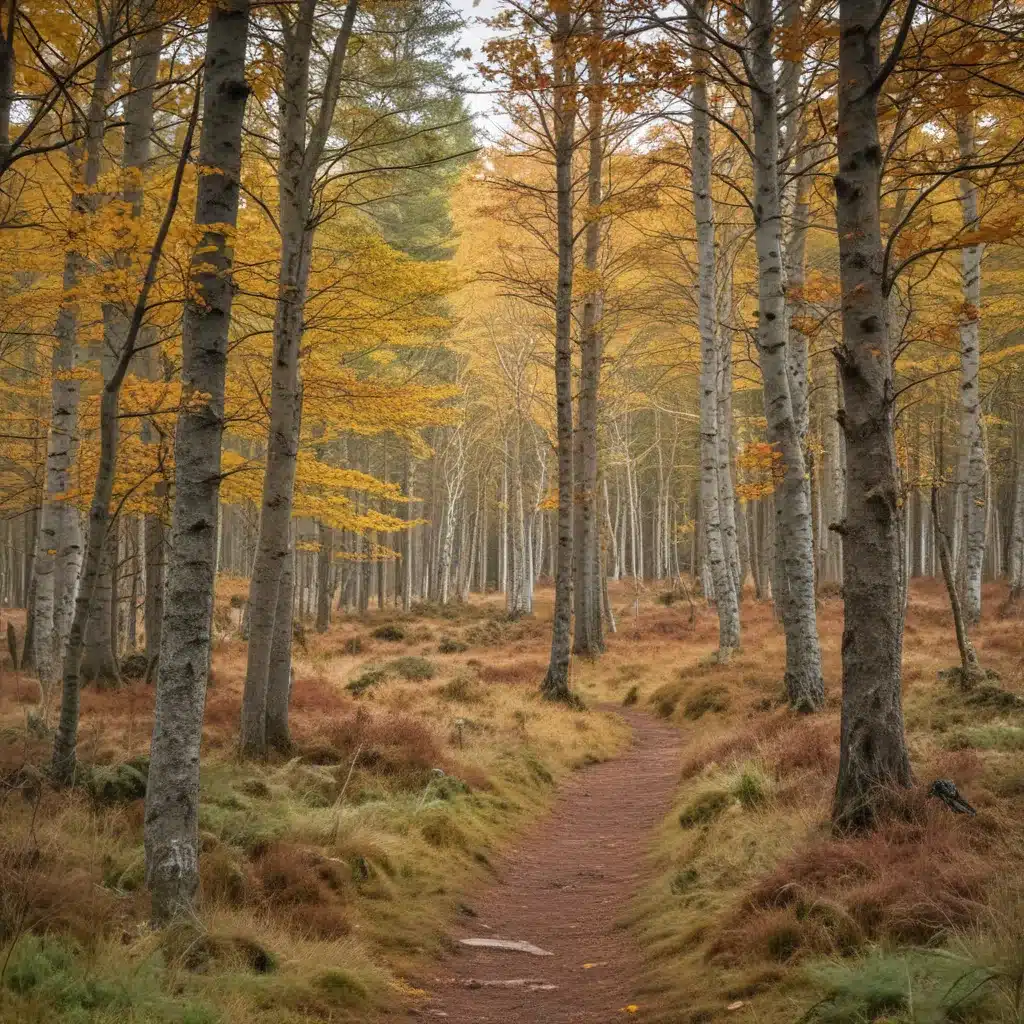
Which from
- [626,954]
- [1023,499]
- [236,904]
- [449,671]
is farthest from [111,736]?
[1023,499]

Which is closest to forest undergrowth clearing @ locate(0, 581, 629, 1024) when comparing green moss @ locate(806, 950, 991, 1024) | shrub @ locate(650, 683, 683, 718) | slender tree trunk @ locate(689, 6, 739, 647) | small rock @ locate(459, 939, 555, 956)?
small rock @ locate(459, 939, 555, 956)

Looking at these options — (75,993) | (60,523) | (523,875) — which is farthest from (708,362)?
(75,993)

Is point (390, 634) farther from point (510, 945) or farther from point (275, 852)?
point (510, 945)

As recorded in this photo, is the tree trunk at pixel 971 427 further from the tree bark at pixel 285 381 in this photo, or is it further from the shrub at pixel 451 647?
the tree bark at pixel 285 381

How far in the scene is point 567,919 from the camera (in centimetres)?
598

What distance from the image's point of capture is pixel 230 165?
15.0 feet

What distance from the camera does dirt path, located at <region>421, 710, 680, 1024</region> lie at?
4.55m

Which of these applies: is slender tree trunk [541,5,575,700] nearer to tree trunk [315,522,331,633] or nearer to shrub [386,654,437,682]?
shrub [386,654,437,682]

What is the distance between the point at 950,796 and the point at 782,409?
5387mm

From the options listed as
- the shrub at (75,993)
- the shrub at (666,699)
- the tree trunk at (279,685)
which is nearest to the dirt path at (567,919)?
the shrub at (75,993)

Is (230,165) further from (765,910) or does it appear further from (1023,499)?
(1023,499)

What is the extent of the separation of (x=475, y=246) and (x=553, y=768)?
17.9m

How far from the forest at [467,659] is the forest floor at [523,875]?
3 cm

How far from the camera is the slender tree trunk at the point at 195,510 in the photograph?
4375 mm
